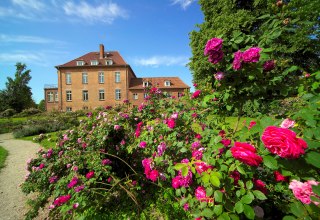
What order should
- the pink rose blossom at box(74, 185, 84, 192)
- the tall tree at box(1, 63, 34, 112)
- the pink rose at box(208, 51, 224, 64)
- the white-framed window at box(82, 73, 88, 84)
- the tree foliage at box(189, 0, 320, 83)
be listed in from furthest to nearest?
the tall tree at box(1, 63, 34, 112) → the white-framed window at box(82, 73, 88, 84) → the tree foliage at box(189, 0, 320, 83) → the pink rose blossom at box(74, 185, 84, 192) → the pink rose at box(208, 51, 224, 64)

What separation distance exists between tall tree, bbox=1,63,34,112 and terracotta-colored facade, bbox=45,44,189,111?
1222 cm

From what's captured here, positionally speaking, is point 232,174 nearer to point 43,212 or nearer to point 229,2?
point 43,212

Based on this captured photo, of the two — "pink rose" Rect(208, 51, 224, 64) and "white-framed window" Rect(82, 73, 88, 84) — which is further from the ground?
"white-framed window" Rect(82, 73, 88, 84)

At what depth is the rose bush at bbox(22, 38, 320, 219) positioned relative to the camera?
886 millimetres

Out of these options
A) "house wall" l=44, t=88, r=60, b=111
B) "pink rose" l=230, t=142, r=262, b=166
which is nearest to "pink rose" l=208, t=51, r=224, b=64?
"pink rose" l=230, t=142, r=262, b=166

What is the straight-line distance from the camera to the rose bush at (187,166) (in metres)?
0.89

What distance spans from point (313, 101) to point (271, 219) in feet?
3.49

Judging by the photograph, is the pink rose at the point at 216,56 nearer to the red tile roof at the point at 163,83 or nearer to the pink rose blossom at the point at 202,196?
the pink rose blossom at the point at 202,196

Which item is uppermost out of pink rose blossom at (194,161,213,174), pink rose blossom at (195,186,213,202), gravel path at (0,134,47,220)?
pink rose blossom at (194,161,213,174)

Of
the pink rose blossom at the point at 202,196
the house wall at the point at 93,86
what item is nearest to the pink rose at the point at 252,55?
the pink rose blossom at the point at 202,196

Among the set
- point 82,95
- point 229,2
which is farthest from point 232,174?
point 82,95

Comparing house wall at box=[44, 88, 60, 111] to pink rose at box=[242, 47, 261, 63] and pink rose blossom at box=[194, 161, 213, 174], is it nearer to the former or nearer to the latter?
pink rose blossom at box=[194, 161, 213, 174]

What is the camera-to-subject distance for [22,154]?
704 centimetres

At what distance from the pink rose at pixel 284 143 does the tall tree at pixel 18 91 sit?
45.4 metres
